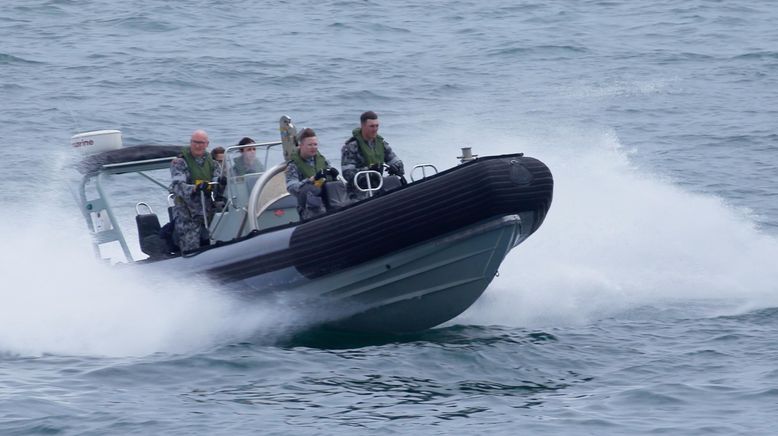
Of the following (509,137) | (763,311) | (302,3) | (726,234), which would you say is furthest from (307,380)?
(302,3)

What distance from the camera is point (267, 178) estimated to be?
33.6 ft

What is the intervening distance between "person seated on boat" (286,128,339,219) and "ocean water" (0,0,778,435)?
89 cm

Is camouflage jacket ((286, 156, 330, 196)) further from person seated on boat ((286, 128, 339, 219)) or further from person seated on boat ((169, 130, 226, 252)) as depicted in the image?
person seated on boat ((169, 130, 226, 252))

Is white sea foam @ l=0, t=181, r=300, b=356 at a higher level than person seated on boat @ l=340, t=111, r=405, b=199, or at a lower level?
lower

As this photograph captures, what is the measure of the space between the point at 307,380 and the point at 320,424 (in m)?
0.94

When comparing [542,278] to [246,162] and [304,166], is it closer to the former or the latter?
[304,166]

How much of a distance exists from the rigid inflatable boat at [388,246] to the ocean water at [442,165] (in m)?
0.24

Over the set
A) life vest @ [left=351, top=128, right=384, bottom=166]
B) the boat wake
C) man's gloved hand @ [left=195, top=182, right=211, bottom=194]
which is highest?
→ life vest @ [left=351, top=128, right=384, bottom=166]

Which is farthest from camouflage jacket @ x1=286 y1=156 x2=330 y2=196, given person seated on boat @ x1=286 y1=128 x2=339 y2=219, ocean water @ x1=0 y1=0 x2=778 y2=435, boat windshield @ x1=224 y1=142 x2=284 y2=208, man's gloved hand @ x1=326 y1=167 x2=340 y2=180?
ocean water @ x1=0 y1=0 x2=778 y2=435

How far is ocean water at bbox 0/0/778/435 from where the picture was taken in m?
7.93

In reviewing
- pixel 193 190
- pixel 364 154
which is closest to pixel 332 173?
pixel 364 154

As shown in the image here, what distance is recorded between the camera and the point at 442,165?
15469 mm

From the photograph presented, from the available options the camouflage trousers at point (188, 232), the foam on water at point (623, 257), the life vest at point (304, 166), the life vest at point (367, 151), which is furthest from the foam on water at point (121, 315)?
the foam on water at point (623, 257)

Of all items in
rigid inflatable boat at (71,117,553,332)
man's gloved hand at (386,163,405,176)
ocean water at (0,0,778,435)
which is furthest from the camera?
man's gloved hand at (386,163,405,176)
